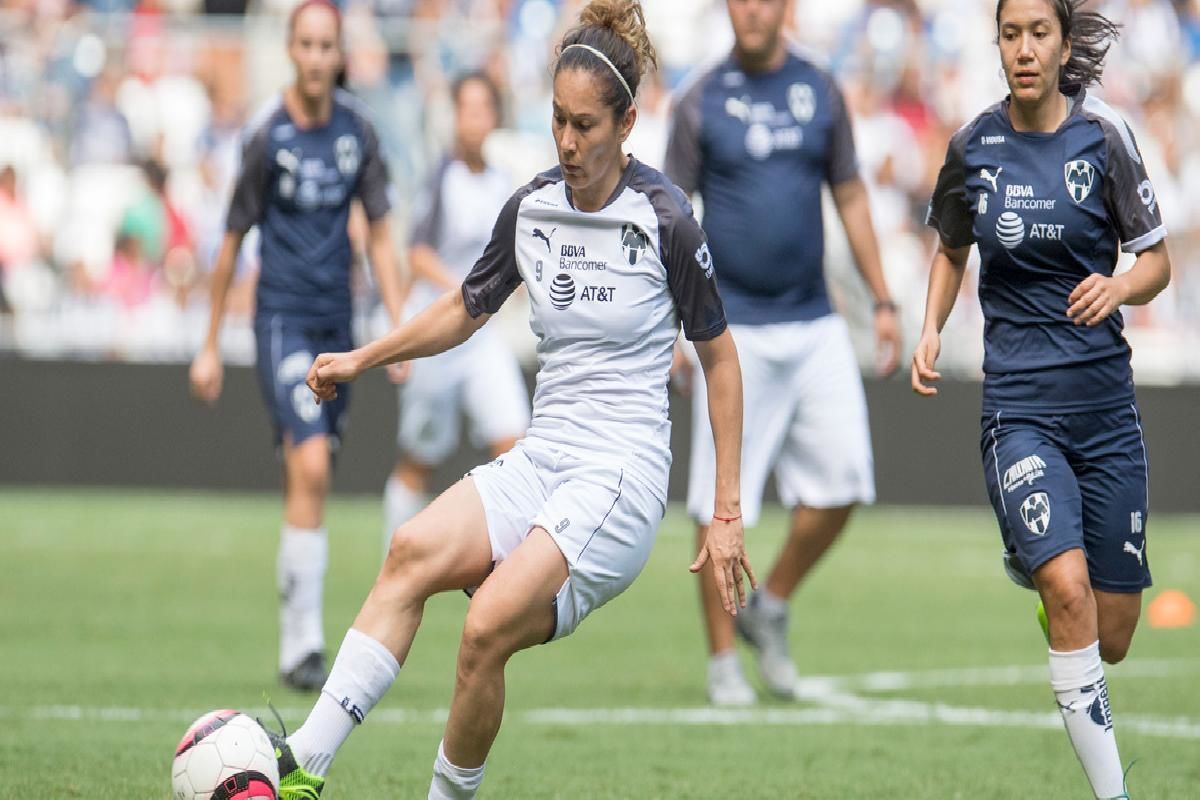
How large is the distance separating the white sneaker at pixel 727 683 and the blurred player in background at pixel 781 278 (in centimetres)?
12

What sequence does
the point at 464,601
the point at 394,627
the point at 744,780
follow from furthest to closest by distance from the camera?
the point at 464,601
the point at 744,780
the point at 394,627

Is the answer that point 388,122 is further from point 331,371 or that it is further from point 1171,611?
point 331,371

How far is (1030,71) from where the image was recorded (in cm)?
567

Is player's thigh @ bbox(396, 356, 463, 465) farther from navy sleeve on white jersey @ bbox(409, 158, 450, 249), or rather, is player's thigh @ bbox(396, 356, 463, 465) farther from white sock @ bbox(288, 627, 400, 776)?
white sock @ bbox(288, 627, 400, 776)

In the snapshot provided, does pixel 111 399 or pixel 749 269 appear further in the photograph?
pixel 111 399

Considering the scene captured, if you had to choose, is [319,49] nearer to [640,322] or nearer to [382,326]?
[640,322]

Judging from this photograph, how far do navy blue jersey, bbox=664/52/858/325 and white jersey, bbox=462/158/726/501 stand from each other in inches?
120

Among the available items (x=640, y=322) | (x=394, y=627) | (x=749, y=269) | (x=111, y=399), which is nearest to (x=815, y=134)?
(x=749, y=269)

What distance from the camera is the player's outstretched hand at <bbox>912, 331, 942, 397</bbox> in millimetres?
5922

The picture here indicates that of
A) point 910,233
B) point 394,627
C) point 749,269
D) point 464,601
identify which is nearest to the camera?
point 394,627

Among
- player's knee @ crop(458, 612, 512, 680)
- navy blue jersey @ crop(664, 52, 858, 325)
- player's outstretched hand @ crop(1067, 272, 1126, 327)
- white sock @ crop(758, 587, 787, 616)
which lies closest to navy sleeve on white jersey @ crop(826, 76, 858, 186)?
navy blue jersey @ crop(664, 52, 858, 325)

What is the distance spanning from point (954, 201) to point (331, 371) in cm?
212

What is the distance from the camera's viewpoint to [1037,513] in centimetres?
558

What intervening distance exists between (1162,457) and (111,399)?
9.52 metres
